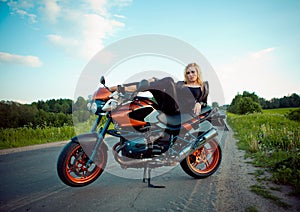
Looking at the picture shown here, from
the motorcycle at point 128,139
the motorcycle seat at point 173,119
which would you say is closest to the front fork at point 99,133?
the motorcycle at point 128,139

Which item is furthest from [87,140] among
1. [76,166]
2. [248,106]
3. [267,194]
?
[248,106]

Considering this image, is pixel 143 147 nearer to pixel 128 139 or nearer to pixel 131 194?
pixel 128 139

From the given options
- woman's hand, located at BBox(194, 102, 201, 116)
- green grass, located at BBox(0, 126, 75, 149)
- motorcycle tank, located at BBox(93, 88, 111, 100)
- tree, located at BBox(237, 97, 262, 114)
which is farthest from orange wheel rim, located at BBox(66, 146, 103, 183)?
tree, located at BBox(237, 97, 262, 114)

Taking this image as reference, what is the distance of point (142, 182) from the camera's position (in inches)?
145

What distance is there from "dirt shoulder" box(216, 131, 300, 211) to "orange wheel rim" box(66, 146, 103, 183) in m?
1.90

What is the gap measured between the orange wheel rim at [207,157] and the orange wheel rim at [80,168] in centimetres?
173

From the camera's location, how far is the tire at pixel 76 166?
9.84 feet

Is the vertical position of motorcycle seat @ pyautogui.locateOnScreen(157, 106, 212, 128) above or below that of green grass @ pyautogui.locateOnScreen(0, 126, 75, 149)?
above

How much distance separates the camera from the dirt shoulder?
252 centimetres

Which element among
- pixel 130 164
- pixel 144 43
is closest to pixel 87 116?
pixel 130 164

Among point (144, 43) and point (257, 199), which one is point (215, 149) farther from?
point (144, 43)

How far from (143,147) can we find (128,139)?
0.87 ft

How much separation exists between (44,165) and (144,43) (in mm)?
3882

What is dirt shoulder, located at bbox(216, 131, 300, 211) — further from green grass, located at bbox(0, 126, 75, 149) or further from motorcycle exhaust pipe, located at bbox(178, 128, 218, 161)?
green grass, located at bbox(0, 126, 75, 149)
